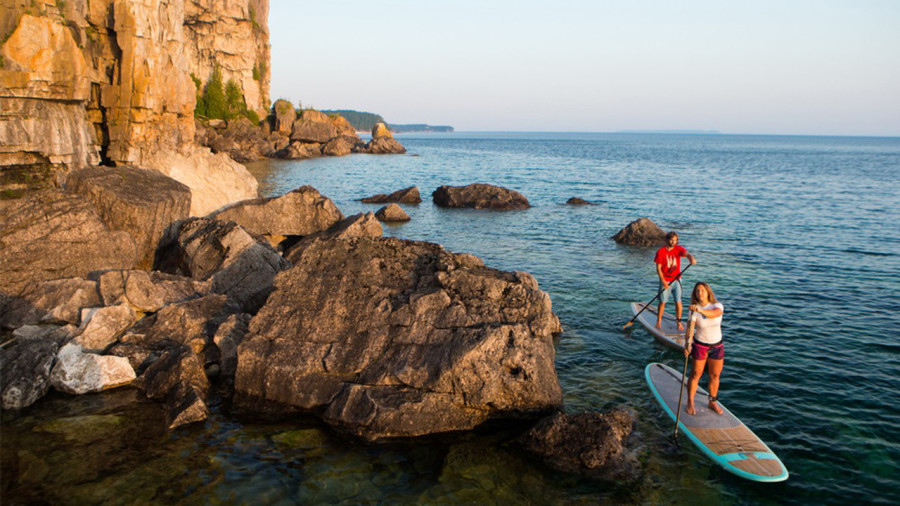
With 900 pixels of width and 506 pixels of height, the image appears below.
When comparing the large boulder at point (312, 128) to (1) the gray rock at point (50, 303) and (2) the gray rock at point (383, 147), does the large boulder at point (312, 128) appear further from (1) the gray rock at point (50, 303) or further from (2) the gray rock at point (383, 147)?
(1) the gray rock at point (50, 303)

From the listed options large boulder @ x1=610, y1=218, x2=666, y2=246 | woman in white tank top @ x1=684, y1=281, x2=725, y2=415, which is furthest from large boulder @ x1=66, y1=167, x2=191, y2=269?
large boulder @ x1=610, y1=218, x2=666, y2=246

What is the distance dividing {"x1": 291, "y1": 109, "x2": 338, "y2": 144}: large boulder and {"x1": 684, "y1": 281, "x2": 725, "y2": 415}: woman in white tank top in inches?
3445

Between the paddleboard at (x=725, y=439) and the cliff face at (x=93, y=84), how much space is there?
18.1 meters

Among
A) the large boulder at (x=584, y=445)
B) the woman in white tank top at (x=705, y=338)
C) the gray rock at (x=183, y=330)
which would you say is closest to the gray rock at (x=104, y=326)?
the gray rock at (x=183, y=330)

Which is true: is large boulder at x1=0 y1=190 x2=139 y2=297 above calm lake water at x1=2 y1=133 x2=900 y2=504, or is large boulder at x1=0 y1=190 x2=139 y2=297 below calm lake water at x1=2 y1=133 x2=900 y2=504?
above

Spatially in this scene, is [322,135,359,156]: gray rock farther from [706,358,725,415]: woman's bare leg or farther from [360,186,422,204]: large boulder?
[706,358,725,415]: woman's bare leg

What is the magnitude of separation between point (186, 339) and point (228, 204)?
11774 mm

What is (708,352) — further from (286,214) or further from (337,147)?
(337,147)

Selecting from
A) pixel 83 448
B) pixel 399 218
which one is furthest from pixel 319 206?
pixel 83 448

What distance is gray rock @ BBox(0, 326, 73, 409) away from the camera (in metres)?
9.44

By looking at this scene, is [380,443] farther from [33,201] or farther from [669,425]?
[33,201]

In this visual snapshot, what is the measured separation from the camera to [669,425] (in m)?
9.91

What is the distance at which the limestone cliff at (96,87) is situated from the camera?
1619cm

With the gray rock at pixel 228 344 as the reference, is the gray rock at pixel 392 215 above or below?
above
